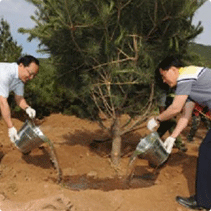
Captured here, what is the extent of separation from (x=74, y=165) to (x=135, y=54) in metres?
1.79

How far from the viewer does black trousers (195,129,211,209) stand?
2.50 m

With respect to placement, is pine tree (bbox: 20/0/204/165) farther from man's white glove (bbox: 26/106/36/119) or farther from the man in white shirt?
man's white glove (bbox: 26/106/36/119)

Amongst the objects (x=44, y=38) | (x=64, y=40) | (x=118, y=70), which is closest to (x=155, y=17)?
(x=118, y=70)

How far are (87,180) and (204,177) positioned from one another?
160 cm

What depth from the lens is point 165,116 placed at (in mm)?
2699

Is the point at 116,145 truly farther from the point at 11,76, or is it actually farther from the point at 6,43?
the point at 6,43

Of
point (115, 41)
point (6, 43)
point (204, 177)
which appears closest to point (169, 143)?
point (204, 177)

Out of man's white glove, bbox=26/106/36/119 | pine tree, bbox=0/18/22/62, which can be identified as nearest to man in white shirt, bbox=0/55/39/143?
man's white glove, bbox=26/106/36/119

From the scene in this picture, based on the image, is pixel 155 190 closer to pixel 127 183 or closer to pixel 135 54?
pixel 127 183

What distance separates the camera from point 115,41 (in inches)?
121

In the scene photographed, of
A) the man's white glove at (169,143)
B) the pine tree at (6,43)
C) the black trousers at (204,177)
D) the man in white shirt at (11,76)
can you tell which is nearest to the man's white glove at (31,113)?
the man in white shirt at (11,76)

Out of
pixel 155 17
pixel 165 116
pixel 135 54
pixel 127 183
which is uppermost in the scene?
pixel 155 17

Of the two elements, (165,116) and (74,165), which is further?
(74,165)

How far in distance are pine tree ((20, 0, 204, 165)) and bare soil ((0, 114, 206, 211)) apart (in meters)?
0.77
